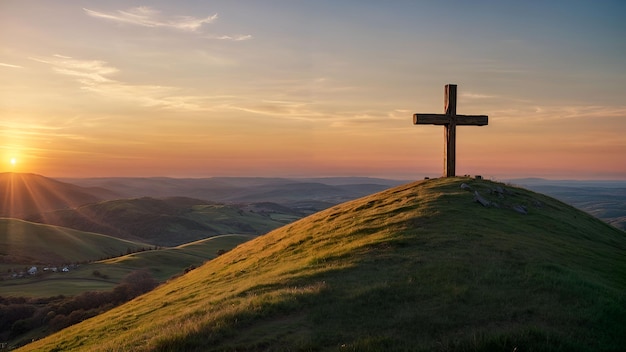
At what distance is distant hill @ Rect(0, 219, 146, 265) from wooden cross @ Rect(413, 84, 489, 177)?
11618cm

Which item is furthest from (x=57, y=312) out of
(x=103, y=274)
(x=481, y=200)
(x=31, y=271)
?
(x=31, y=271)

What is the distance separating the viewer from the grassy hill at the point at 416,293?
1131 centimetres

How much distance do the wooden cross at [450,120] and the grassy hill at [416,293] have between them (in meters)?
6.95

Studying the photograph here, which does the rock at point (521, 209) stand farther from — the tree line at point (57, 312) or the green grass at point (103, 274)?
the tree line at point (57, 312)

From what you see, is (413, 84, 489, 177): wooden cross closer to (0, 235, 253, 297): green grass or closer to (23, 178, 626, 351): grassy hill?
(23, 178, 626, 351): grassy hill

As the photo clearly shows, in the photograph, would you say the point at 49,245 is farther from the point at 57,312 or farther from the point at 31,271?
the point at 57,312

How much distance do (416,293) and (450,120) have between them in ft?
67.0

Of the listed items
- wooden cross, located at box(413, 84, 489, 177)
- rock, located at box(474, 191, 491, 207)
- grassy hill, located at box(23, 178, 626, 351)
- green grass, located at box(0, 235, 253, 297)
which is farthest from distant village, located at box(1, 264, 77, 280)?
rock, located at box(474, 191, 491, 207)

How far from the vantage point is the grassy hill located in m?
11.3

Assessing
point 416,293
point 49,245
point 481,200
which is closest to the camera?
point 416,293

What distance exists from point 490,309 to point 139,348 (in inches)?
389

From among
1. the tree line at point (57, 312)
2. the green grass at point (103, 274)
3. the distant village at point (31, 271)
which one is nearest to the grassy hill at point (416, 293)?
the tree line at point (57, 312)

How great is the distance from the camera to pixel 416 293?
13.9m

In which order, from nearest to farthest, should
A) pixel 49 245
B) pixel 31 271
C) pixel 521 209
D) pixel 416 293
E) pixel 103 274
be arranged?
pixel 416 293, pixel 521 209, pixel 103 274, pixel 31 271, pixel 49 245
